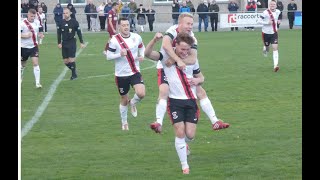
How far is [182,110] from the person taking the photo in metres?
11.6

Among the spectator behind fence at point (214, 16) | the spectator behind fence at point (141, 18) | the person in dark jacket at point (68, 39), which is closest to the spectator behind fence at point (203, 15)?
the spectator behind fence at point (214, 16)

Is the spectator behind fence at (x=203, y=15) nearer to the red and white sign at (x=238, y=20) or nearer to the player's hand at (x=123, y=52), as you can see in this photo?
the red and white sign at (x=238, y=20)

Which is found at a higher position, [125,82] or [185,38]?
[185,38]

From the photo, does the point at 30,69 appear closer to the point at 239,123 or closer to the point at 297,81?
the point at 297,81

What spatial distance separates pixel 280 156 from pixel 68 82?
12.6 metres

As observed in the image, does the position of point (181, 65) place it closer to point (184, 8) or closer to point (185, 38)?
point (185, 38)

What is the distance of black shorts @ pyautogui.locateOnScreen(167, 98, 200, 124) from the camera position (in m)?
11.6

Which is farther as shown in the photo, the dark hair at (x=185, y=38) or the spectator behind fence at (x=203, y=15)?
the spectator behind fence at (x=203, y=15)

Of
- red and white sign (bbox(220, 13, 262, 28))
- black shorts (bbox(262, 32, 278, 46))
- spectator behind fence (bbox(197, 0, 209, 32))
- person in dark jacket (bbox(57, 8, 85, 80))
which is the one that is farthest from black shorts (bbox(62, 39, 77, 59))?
spectator behind fence (bbox(197, 0, 209, 32))

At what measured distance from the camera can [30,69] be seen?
28.5 metres

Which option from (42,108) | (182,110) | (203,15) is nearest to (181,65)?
(182,110)

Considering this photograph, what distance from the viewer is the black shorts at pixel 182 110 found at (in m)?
11.6

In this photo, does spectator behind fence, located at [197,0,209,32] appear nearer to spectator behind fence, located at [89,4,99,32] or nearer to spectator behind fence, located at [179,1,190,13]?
spectator behind fence, located at [179,1,190,13]
